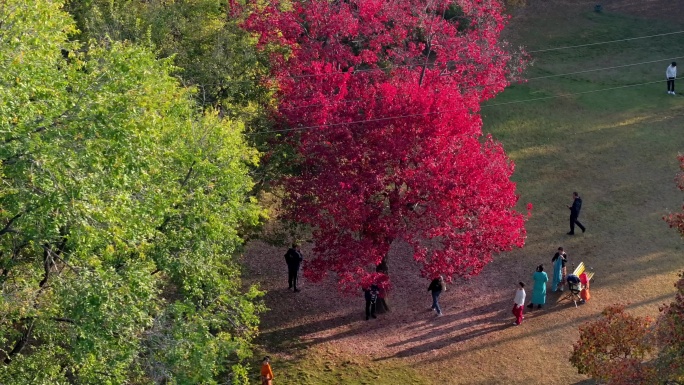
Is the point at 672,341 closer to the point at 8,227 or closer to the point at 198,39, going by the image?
the point at 8,227

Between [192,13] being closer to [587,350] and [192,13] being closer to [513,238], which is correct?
[513,238]

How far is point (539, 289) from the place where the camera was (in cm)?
2081

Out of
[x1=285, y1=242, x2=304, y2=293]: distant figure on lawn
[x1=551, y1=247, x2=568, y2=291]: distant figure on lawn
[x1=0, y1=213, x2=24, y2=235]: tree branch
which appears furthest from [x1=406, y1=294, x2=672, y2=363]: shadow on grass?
→ [x1=0, y1=213, x2=24, y2=235]: tree branch

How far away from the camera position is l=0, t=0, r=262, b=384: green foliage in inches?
446

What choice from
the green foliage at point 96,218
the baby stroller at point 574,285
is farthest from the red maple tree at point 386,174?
the green foliage at point 96,218

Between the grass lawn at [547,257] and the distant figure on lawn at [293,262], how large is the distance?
384mm

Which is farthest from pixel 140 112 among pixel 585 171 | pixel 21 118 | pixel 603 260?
pixel 585 171

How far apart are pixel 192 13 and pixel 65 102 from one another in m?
11.1

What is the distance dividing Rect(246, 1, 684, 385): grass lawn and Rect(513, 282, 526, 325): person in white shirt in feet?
0.82

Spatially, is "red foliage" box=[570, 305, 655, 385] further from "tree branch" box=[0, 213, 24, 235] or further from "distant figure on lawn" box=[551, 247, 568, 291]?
"tree branch" box=[0, 213, 24, 235]

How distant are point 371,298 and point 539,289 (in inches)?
166

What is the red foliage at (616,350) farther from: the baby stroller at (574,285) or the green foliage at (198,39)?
the green foliage at (198,39)

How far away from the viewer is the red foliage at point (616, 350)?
14.1m

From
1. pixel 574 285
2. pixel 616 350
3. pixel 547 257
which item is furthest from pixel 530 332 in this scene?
pixel 616 350
